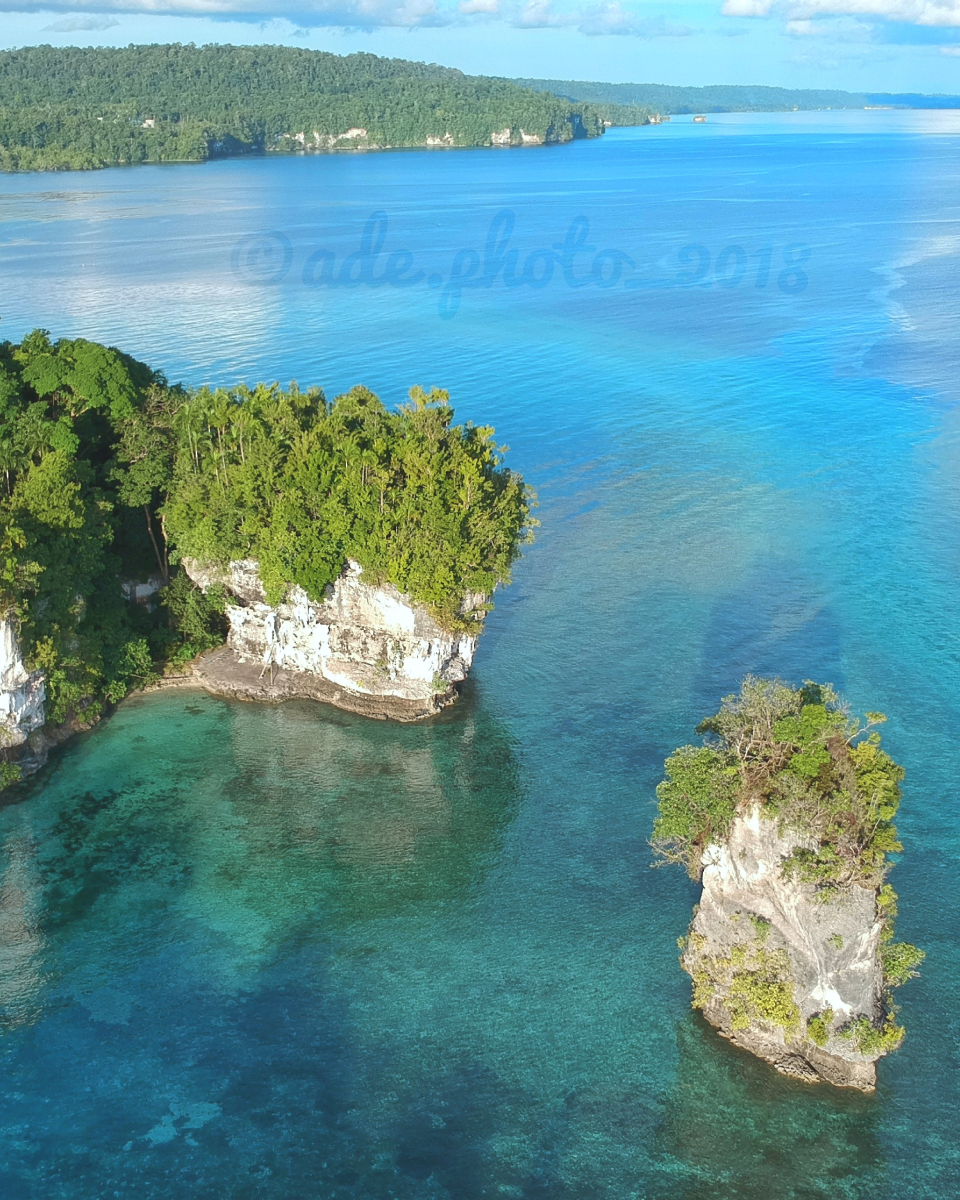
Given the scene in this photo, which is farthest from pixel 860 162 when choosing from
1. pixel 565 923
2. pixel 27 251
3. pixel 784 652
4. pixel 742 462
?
pixel 565 923

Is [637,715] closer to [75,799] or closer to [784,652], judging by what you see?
[784,652]

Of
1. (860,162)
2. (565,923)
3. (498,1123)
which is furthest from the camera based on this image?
(860,162)

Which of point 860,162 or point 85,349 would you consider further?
point 860,162

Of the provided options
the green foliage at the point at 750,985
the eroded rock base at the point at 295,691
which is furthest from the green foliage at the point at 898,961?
the eroded rock base at the point at 295,691

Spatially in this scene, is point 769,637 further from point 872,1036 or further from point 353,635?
point 872,1036

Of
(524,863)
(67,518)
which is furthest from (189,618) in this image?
(524,863)

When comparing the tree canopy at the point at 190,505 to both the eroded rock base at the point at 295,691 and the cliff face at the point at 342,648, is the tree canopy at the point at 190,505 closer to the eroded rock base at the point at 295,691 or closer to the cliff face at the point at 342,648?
the cliff face at the point at 342,648

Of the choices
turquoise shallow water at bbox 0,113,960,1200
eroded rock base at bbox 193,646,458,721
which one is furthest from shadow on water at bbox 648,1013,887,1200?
eroded rock base at bbox 193,646,458,721
